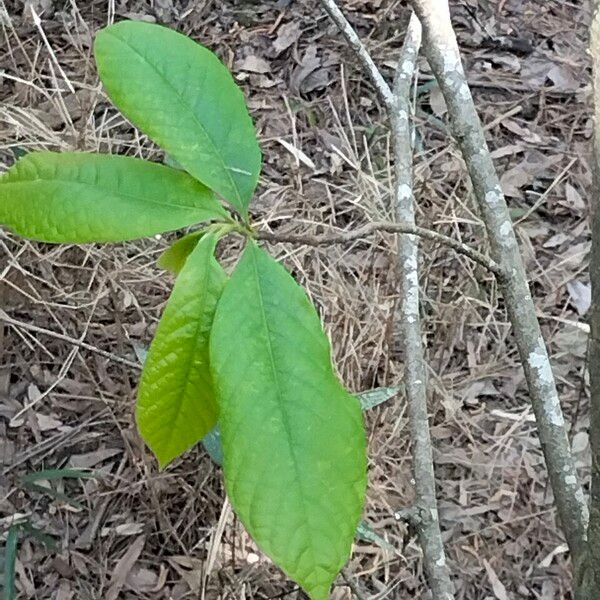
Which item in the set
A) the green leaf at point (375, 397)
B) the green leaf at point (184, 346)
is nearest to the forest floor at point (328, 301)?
the green leaf at point (375, 397)

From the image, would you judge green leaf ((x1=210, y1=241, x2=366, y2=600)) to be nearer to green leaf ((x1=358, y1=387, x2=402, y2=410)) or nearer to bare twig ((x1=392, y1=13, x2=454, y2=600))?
bare twig ((x1=392, y1=13, x2=454, y2=600))

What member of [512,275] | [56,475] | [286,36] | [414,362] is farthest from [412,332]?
[286,36]

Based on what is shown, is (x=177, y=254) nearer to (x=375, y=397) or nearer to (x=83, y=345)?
(x=83, y=345)

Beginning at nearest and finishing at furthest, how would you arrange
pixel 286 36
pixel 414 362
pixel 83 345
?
pixel 414 362 → pixel 83 345 → pixel 286 36

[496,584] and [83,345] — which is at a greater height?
[83,345]

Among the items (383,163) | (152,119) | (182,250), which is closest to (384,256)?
(383,163)

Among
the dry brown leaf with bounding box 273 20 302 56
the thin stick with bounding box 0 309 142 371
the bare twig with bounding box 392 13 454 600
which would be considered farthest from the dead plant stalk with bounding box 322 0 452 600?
the dry brown leaf with bounding box 273 20 302 56
